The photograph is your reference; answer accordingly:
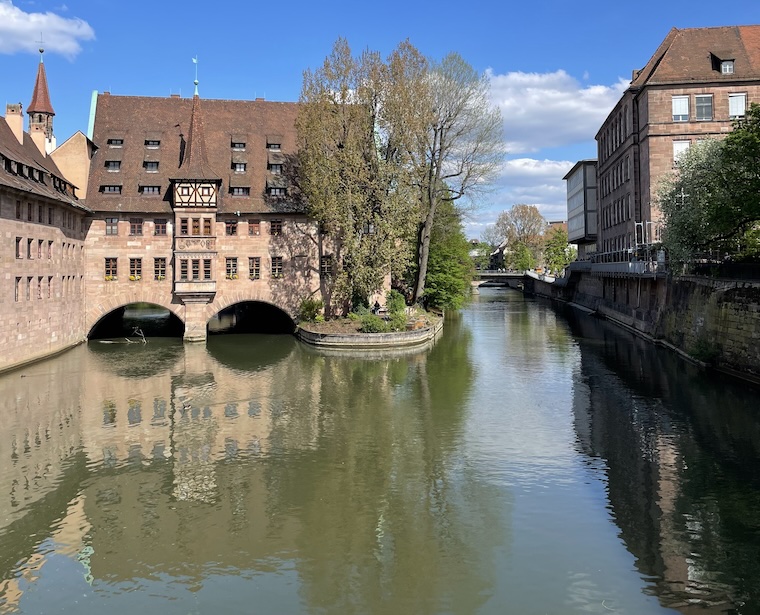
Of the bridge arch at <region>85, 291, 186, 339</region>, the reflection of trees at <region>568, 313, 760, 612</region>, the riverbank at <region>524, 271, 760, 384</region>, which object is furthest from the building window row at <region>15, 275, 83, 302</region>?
the riverbank at <region>524, 271, 760, 384</region>

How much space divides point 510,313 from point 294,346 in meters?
34.3

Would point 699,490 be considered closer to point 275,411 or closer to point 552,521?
point 552,521

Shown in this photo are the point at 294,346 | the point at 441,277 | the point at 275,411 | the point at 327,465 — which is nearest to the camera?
the point at 327,465

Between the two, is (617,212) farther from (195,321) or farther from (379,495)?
(379,495)

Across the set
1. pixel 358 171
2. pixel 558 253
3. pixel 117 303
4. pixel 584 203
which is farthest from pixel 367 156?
pixel 558 253

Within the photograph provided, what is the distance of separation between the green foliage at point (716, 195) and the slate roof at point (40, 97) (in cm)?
4097

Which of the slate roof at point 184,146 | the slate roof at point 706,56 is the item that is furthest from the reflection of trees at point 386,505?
the slate roof at point 706,56

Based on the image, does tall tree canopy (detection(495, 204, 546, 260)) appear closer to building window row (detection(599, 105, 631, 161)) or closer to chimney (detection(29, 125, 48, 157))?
building window row (detection(599, 105, 631, 161))

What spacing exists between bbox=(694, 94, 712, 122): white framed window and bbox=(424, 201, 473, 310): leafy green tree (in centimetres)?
1980

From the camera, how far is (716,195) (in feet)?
105

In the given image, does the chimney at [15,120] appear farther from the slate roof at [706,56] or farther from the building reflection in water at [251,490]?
the slate roof at [706,56]

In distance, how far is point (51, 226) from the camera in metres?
37.9

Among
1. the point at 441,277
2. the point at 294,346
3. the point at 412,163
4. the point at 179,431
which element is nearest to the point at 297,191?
the point at 412,163

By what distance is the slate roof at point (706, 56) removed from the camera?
5156 centimetres
